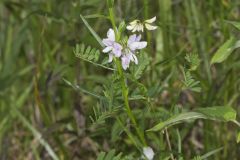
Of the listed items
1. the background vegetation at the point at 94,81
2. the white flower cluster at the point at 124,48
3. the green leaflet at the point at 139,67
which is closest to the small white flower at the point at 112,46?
the white flower cluster at the point at 124,48

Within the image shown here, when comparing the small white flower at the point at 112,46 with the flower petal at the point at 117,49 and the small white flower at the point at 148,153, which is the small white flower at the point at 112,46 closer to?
the flower petal at the point at 117,49

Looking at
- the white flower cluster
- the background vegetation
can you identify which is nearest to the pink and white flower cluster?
the white flower cluster

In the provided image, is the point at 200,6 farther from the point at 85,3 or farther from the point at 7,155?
the point at 7,155

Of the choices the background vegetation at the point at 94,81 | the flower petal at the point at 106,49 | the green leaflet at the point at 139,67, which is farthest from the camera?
the background vegetation at the point at 94,81

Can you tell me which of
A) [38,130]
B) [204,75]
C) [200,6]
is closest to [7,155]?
[38,130]

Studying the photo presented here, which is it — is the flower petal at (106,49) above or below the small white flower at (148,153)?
above

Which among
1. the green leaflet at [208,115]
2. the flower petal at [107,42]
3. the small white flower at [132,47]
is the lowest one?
the green leaflet at [208,115]

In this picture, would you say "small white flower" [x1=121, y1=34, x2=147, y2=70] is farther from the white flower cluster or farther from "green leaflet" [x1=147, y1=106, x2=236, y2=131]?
"green leaflet" [x1=147, y1=106, x2=236, y2=131]
